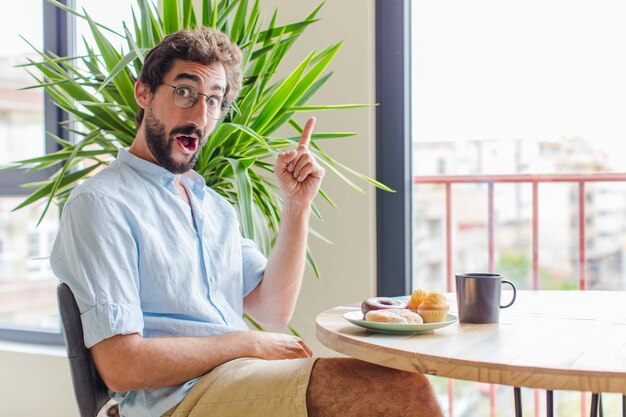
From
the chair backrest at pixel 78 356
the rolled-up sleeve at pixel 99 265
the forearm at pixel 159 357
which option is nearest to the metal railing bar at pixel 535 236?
the forearm at pixel 159 357

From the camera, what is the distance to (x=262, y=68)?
2203 millimetres

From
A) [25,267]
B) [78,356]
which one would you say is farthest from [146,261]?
[25,267]

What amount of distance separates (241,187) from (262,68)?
0.44m

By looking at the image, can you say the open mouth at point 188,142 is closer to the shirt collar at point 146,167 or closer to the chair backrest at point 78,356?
the shirt collar at point 146,167

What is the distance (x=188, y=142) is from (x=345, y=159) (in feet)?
3.08

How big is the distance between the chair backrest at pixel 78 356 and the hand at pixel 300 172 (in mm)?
560

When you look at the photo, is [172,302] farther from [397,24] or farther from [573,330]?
[397,24]

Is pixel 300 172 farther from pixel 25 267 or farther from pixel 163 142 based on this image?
pixel 25 267

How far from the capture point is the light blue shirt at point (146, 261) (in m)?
1.37

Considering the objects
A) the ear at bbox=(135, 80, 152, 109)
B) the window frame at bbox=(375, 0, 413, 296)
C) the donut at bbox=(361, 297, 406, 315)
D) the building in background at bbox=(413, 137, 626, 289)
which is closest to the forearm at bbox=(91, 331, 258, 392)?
the donut at bbox=(361, 297, 406, 315)

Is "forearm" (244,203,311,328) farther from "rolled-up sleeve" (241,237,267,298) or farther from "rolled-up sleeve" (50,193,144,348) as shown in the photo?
"rolled-up sleeve" (50,193,144,348)

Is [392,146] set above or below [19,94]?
below

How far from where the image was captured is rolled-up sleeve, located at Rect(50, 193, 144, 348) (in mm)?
1346

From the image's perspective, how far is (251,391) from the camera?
1304 mm
